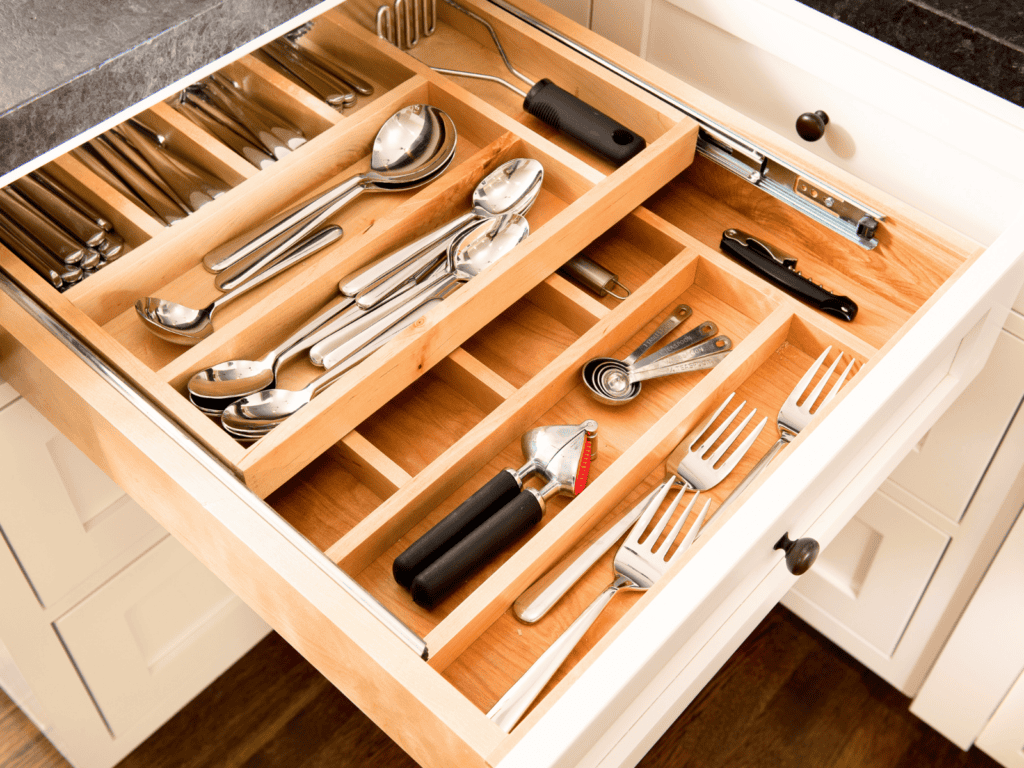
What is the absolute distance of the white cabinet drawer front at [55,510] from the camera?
0.94m

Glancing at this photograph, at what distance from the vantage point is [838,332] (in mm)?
903

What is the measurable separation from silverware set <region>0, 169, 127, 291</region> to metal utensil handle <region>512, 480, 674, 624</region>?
505mm

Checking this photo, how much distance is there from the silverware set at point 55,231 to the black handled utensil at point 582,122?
45cm

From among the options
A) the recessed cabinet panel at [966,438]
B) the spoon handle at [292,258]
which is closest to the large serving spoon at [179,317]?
the spoon handle at [292,258]

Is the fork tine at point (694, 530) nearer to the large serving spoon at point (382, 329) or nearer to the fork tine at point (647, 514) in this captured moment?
the fork tine at point (647, 514)

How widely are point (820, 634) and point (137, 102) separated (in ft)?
4.40

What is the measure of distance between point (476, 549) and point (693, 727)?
0.89 m

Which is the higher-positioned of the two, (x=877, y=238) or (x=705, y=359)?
(x=877, y=238)

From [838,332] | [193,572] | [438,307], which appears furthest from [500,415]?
[193,572]

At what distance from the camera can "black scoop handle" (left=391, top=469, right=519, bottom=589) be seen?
758 mm

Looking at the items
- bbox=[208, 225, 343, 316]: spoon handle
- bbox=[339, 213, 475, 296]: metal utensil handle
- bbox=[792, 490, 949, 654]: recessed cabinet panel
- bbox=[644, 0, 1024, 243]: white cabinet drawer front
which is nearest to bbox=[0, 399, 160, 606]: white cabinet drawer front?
bbox=[208, 225, 343, 316]: spoon handle

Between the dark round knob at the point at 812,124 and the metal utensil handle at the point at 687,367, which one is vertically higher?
the dark round knob at the point at 812,124

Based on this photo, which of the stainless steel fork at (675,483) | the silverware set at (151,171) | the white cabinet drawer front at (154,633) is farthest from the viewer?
the white cabinet drawer front at (154,633)

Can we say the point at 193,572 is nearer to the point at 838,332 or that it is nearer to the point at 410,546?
the point at 410,546
